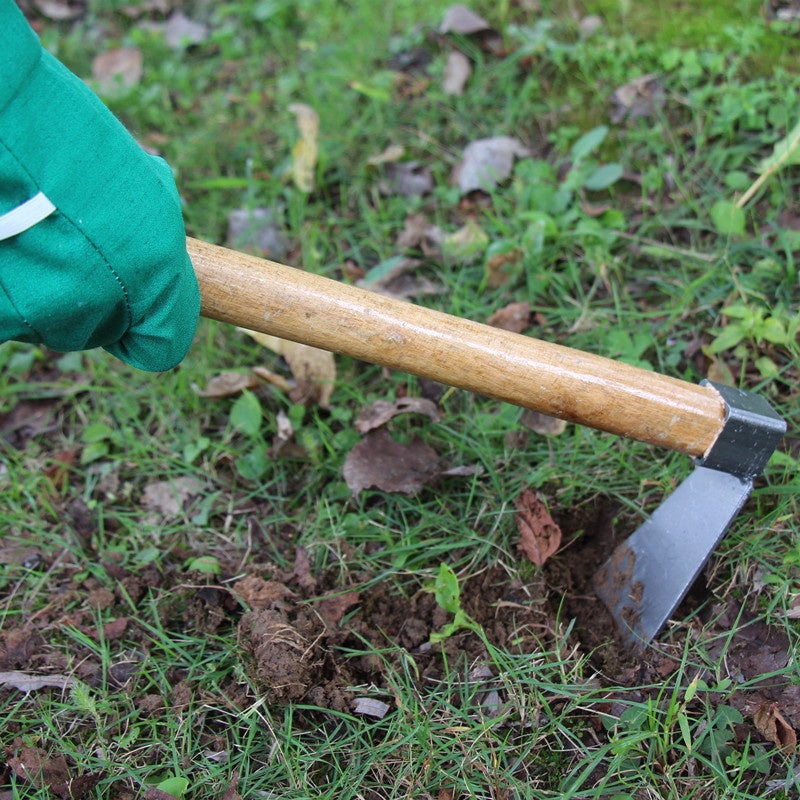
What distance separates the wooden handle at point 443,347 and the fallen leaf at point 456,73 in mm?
1705

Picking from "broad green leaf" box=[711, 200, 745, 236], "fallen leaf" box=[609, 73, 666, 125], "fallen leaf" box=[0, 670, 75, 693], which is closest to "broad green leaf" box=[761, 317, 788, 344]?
"broad green leaf" box=[711, 200, 745, 236]

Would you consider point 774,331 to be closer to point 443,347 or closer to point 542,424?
point 542,424

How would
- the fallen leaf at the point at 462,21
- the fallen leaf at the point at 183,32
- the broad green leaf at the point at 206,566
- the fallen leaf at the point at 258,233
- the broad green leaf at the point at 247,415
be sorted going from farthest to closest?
the fallen leaf at the point at 183,32 < the fallen leaf at the point at 462,21 < the fallen leaf at the point at 258,233 < the broad green leaf at the point at 247,415 < the broad green leaf at the point at 206,566

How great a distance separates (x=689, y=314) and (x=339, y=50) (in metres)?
1.94

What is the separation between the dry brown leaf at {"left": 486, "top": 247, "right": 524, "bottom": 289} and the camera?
7.61 feet

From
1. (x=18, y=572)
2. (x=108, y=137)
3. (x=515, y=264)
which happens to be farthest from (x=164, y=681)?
(x=515, y=264)

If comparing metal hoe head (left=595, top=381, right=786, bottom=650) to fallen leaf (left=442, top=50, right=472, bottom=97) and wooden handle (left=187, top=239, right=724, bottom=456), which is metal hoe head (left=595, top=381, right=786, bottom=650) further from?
Answer: fallen leaf (left=442, top=50, right=472, bottom=97)

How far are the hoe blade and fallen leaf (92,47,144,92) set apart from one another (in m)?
2.93

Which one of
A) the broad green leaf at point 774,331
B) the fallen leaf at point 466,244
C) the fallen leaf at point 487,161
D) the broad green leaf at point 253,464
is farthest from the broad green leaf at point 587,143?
the broad green leaf at point 253,464

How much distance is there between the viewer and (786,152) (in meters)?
2.21

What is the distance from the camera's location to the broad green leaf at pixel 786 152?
7.19ft

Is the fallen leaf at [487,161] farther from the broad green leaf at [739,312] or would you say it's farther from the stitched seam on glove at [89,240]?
the stitched seam on glove at [89,240]

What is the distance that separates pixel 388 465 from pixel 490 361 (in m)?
0.57

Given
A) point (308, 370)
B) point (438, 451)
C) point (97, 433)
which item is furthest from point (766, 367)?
point (97, 433)
